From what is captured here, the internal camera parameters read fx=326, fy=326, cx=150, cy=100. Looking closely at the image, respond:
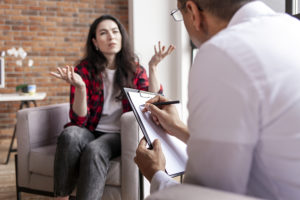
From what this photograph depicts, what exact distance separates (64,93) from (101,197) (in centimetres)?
333

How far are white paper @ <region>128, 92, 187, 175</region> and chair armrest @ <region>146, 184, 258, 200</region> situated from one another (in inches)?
12.7

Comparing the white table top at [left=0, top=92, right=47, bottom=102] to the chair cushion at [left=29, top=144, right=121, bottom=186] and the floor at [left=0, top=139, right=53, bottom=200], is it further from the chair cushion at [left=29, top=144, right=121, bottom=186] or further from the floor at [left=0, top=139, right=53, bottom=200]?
the chair cushion at [left=29, top=144, right=121, bottom=186]

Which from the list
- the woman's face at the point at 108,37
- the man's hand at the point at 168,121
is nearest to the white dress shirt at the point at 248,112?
the man's hand at the point at 168,121

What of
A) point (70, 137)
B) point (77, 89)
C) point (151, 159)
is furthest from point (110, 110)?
point (151, 159)

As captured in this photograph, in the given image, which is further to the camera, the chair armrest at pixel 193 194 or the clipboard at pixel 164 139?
the clipboard at pixel 164 139

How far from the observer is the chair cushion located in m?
1.89

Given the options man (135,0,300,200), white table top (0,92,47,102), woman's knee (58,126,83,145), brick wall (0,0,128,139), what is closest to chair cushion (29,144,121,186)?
woman's knee (58,126,83,145)

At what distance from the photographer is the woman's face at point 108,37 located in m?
2.26

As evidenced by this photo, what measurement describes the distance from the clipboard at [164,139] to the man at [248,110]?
323 millimetres

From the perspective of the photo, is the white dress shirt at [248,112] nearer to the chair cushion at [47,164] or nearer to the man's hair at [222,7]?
the man's hair at [222,7]

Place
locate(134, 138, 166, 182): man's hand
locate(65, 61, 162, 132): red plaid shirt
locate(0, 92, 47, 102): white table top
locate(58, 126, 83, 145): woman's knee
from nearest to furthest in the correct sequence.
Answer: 1. locate(134, 138, 166, 182): man's hand
2. locate(58, 126, 83, 145): woman's knee
3. locate(65, 61, 162, 132): red plaid shirt
4. locate(0, 92, 47, 102): white table top

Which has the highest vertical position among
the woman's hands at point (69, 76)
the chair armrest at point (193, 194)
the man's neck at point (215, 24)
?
the man's neck at point (215, 24)

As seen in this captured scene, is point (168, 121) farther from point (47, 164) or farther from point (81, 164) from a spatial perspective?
point (47, 164)

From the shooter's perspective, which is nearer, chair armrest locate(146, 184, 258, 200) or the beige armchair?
chair armrest locate(146, 184, 258, 200)
